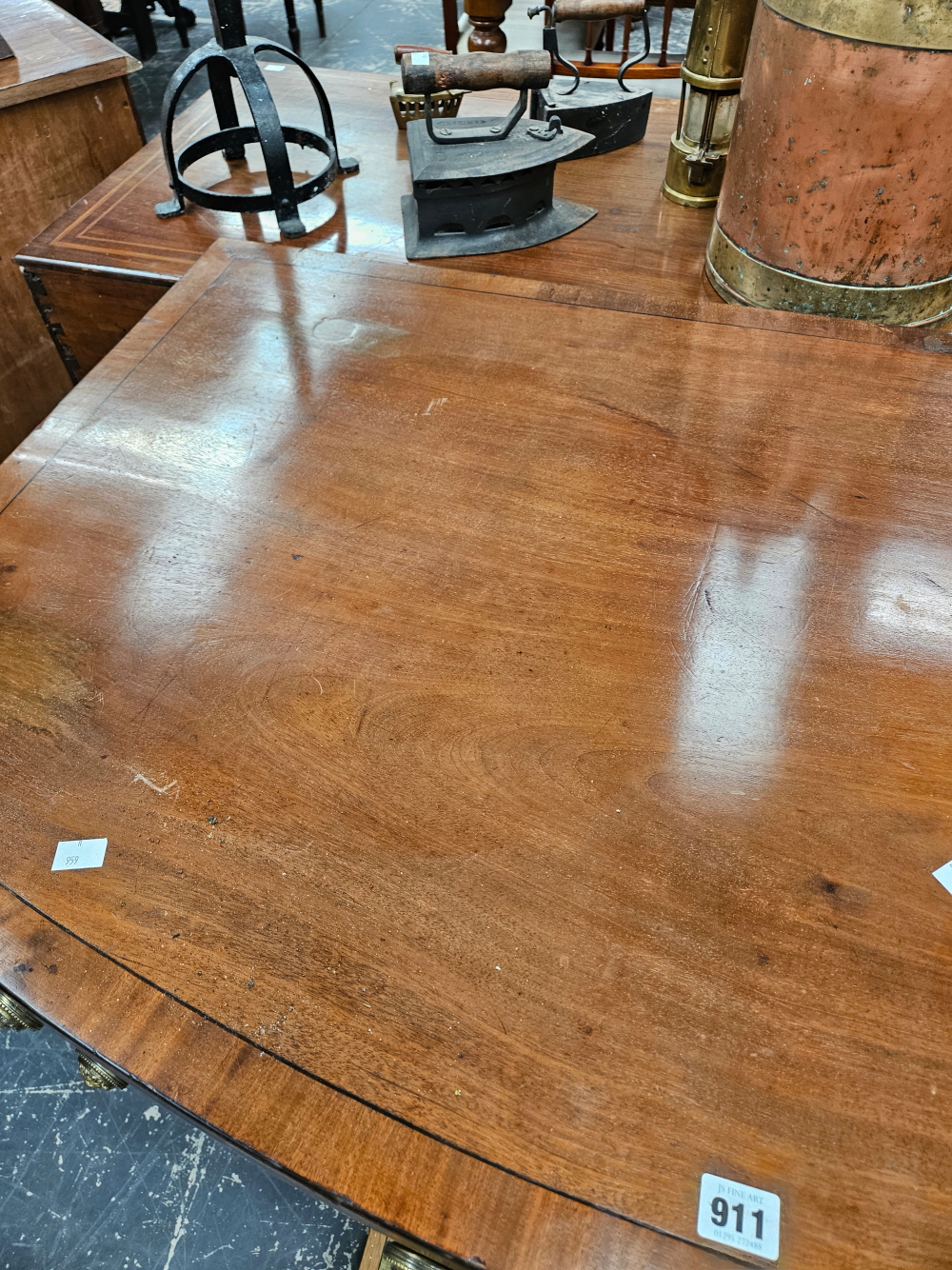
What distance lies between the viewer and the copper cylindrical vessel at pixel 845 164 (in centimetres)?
79

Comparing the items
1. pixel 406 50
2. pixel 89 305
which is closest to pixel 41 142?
pixel 89 305

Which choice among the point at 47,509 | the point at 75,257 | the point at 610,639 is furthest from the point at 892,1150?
the point at 75,257

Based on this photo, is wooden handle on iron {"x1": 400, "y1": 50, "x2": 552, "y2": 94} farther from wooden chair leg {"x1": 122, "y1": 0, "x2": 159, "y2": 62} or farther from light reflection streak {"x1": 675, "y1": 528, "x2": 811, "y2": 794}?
wooden chair leg {"x1": 122, "y1": 0, "x2": 159, "y2": 62}

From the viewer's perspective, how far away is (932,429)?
2.74 feet

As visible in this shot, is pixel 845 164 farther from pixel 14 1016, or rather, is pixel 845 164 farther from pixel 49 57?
pixel 49 57

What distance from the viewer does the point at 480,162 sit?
115 centimetres

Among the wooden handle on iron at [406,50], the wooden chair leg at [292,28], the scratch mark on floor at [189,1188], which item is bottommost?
the scratch mark on floor at [189,1188]

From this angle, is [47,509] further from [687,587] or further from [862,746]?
[862,746]

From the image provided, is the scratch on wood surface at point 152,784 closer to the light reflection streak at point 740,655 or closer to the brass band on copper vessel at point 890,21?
the light reflection streak at point 740,655

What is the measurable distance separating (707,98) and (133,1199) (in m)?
1.58

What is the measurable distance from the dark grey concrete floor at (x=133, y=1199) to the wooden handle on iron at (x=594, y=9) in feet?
5.22

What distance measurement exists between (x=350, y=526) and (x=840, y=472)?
0.45m

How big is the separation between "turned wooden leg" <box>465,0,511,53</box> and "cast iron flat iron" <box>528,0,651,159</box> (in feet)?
2.45

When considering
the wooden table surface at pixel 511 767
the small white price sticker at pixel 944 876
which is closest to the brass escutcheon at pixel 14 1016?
the wooden table surface at pixel 511 767
